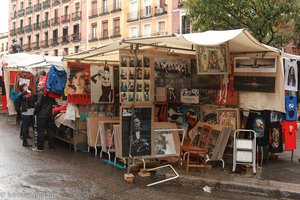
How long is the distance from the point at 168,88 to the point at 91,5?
4207 cm

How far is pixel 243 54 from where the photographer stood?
7.62 metres

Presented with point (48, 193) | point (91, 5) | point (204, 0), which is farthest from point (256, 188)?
point (91, 5)

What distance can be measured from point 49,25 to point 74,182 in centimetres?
5280

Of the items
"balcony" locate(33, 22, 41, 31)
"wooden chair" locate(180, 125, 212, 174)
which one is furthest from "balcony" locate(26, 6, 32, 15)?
"wooden chair" locate(180, 125, 212, 174)

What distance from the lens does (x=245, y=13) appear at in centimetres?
1836

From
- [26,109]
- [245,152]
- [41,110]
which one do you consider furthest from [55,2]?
[245,152]

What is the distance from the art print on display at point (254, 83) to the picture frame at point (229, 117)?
46 centimetres

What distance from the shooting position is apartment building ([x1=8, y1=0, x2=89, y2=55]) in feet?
164

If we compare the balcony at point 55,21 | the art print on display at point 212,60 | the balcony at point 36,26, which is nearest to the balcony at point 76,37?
the balcony at point 55,21

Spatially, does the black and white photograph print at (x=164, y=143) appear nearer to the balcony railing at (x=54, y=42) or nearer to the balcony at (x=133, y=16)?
the balcony at (x=133, y=16)

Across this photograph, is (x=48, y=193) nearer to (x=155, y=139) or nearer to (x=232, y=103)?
(x=155, y=139)

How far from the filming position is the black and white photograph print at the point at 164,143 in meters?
7.49

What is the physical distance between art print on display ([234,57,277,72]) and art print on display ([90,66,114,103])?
3.13 metres

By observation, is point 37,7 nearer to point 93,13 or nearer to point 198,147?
point 93,13
